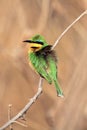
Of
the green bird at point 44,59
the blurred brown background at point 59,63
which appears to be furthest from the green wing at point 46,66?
the blurred brown background at point 59,63

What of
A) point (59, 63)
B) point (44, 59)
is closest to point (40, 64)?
point (44, 59)

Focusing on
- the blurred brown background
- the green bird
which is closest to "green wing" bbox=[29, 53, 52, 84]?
the green bird

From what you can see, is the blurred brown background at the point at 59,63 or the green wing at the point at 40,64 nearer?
the green wing at the point at 40,64

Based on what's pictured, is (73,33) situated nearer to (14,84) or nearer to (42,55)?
(14,84)

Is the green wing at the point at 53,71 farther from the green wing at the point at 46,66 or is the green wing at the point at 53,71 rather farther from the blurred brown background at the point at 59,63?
the blurred brown background at the point at 59,63

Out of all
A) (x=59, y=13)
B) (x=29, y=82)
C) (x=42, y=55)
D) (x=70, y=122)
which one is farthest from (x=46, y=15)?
(x=42, y=55)

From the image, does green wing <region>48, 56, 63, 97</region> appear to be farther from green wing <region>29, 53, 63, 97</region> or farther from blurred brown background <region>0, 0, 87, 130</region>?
blurred brown background <region>0, 0, 87, 130</region>

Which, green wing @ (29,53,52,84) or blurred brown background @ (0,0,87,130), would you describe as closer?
green wing @ (29,53,52,84)

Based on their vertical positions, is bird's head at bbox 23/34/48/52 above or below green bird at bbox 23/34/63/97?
above

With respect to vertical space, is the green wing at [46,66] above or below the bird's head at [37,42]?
below
